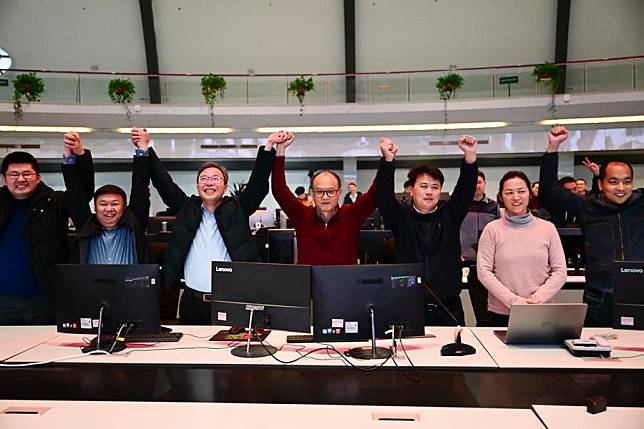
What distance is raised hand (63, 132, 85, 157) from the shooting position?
10.6 ft

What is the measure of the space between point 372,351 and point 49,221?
219cm

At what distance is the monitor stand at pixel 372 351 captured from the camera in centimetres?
238

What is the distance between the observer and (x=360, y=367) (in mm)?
2279

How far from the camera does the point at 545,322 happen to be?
2.47 meters

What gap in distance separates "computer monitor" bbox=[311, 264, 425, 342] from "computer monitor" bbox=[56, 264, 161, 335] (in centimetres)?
82

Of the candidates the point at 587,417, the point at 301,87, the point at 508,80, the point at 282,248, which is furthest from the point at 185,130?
the point at 587,417

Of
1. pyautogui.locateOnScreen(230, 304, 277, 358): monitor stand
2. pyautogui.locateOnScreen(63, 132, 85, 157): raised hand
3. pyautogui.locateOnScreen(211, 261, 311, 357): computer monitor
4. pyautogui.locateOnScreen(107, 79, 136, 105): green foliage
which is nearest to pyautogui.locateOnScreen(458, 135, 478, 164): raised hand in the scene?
pyautogui.locateOnScreen(211, 261, 311, 357): computer monitor

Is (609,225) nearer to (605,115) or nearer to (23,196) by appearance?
(23,196)

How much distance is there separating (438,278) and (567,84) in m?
9.52

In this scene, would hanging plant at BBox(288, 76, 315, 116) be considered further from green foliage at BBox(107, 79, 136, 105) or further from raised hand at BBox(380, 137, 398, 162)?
raised hand at BBox(380, 137, 398, 162)

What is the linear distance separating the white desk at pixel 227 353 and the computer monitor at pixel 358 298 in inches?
5.3

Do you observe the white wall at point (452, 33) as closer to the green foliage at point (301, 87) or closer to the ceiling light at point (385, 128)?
the ceiling light at point (385, 128)

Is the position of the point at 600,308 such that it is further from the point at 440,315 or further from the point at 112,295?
the point at 112,295

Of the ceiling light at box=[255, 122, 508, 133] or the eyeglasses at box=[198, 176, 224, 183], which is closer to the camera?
the eyeglasses at box=[198, 176, 224, 183]
